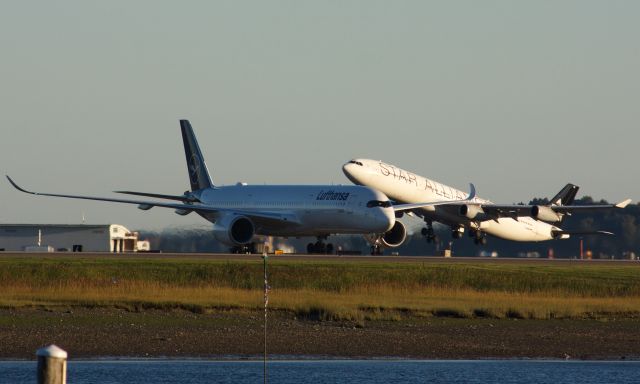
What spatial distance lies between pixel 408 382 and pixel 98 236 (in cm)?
7841

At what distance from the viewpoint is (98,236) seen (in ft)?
332

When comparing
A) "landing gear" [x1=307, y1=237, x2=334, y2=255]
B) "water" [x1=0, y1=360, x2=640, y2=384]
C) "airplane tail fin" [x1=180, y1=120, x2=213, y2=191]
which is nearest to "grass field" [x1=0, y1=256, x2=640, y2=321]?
"water" [x1=0, y1=360, x2=640, y2=384]

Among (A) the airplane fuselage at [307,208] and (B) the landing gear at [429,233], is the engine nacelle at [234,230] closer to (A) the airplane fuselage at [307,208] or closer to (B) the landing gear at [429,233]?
(A) the airplane fuselage at [307,208]

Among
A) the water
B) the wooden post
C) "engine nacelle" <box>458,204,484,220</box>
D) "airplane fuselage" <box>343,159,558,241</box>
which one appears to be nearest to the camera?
the wooden post

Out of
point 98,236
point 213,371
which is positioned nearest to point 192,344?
point 213,371

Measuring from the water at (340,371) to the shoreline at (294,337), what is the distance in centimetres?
97

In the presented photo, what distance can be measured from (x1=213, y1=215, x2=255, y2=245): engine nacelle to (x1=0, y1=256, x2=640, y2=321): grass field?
15.6 meters

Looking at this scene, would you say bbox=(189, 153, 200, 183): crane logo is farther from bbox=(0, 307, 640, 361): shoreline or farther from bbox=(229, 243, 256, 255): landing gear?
bbox=(0, 307, 640, 361): shoreline

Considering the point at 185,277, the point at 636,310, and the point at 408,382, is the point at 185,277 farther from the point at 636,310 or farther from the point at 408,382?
→ the point at 408,382

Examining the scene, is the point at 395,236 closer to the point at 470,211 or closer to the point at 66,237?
the point at 470,211

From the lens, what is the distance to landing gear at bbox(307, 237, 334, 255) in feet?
273

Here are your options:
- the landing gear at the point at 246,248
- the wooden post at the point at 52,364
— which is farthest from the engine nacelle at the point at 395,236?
the wooden post at the point at 52,364

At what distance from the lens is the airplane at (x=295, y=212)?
7519 cm

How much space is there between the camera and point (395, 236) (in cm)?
8056
